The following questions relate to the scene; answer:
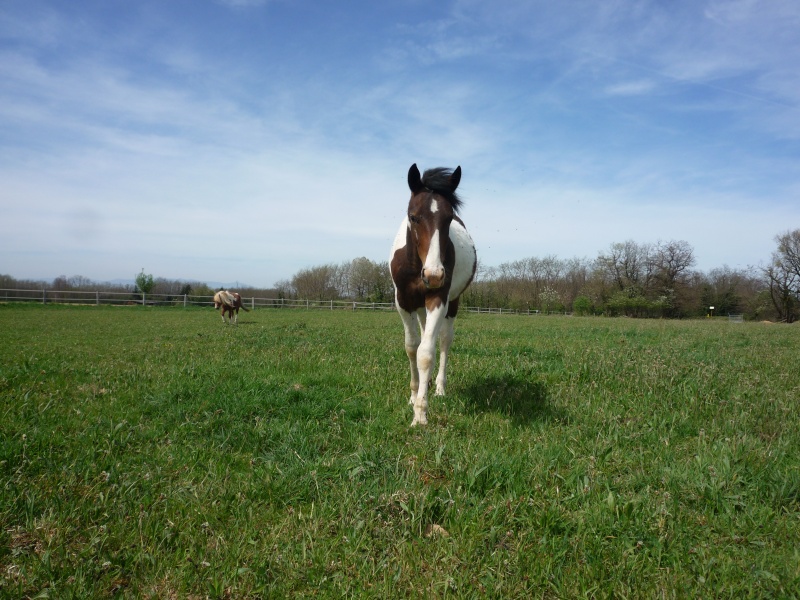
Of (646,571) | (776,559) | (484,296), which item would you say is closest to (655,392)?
(776,559)

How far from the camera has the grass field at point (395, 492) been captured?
90.7 inches

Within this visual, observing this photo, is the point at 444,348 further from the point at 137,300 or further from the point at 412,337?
the point at 137,300

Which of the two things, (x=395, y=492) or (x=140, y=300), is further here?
(x=140, y=300)

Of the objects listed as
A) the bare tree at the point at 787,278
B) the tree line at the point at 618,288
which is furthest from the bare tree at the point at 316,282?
the bare tree at the point at 787,278

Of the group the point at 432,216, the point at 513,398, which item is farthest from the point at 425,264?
the point at 513,398

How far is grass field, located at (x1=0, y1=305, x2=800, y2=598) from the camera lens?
2.30 meters

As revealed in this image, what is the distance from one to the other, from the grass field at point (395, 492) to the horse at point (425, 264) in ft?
1.95

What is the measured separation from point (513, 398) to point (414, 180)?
9.38 ft

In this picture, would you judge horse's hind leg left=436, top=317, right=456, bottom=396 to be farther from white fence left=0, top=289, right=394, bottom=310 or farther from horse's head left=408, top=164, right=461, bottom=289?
white fence left=0, top=289, right=394, bottom=310

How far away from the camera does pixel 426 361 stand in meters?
4.76

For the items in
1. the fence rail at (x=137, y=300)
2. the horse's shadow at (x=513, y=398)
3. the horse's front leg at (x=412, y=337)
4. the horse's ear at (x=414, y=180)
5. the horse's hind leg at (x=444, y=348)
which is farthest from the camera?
the fence rail at (x=137, y=300)

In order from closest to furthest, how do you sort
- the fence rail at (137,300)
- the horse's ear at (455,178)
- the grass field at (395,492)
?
the grass field at (395,492) → the horse's ear at (455,178) → the fence rail at (137,300)

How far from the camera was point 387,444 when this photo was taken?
13.0 feet

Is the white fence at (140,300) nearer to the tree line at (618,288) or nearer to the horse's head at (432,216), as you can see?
the tree line at (618,288)
